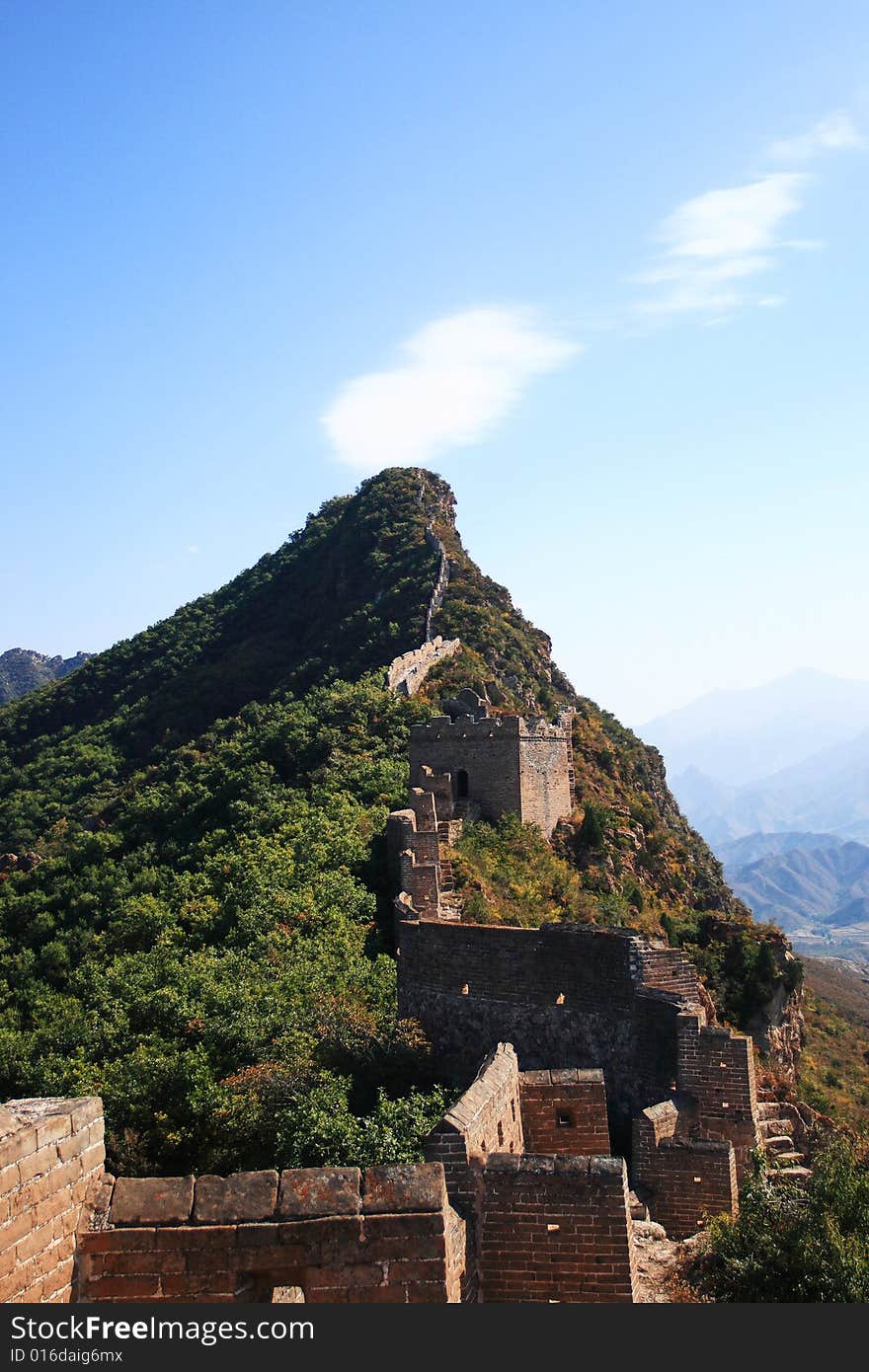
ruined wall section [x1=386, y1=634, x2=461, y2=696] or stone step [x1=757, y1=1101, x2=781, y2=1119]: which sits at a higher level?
ruined wall section [x1=386, y1=634, x2=461, y2=696]

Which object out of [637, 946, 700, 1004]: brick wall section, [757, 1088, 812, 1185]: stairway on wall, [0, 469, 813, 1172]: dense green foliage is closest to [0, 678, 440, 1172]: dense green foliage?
[0, 469, 813, 1172]: dense green foliage

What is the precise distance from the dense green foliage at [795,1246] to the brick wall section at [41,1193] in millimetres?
5333

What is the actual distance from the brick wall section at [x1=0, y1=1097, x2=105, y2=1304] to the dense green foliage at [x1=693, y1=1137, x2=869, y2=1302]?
5.33m

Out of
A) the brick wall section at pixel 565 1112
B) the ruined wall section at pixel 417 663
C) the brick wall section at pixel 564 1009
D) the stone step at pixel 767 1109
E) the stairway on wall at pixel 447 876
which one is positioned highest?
the ruined wall section at pixel 417 663

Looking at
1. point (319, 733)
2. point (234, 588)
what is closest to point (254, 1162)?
point (319, 733)

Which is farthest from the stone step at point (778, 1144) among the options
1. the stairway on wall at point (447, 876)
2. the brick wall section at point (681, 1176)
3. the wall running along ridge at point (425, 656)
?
the wall running along ridge at point (425, 656)

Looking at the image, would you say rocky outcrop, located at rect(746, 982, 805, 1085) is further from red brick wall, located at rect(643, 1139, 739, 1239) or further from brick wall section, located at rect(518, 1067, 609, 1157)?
brick wall section, located at rect(518, 1067, 609, 1157)

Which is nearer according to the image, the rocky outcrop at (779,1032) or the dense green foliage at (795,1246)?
the dense green foliage at (795,1246)

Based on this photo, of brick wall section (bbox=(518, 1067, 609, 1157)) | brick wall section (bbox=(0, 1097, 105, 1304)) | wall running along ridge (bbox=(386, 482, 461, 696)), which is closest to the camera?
brick wall section (bbox=(0, 1097, 105, 1304))

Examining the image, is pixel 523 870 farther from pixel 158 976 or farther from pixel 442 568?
pixel 442 568

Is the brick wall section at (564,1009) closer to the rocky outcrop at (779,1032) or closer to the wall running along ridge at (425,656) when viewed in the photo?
the rocky outcrop at (779,1032)

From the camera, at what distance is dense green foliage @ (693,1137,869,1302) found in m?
9.31

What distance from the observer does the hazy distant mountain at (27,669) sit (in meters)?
151

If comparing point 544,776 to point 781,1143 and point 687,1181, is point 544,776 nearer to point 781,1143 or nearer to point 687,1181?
point 781,1143
